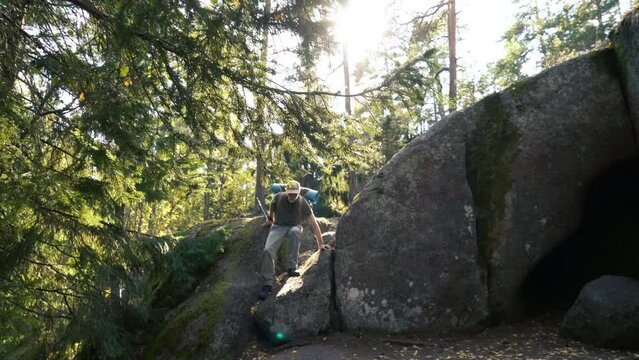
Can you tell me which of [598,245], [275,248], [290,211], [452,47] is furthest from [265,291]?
[452,47]

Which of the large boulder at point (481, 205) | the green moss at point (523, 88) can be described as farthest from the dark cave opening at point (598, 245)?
the green moss at point (523, 88)

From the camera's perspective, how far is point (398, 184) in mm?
6910

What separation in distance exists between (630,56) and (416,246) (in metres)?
4.16

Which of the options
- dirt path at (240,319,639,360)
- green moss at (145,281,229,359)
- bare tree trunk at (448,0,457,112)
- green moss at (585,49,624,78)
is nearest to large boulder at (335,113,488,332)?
dirt path at (240,319,639,360)

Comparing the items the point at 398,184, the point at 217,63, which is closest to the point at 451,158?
the point at 398,184

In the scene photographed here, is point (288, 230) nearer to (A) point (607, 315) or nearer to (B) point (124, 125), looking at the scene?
(B) point (124, 125)

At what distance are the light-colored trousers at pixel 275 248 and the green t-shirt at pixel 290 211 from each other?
0.10 metres

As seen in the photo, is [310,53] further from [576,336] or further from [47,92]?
[576,336]

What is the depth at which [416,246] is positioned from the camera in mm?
6527

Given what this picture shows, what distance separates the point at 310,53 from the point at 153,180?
2.92 metres

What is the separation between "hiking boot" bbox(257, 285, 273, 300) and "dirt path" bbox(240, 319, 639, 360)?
29.3 inches

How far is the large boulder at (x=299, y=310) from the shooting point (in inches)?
251

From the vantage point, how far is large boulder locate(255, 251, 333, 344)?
6.37 meters

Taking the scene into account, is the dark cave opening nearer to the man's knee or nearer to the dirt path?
the dirt path
